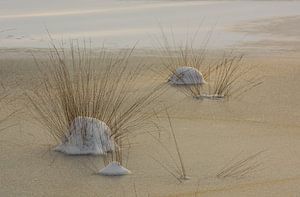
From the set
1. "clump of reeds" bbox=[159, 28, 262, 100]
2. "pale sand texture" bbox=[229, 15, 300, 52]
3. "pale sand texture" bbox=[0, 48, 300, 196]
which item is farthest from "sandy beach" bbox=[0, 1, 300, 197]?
"pale sand texture" bbox=[229, 15, 300, 52]

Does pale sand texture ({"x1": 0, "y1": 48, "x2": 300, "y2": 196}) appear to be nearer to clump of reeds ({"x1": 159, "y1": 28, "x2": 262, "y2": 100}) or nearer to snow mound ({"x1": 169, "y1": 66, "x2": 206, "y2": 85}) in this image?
clump of reeds ({"x1": 159, "y1": 28, "x2": 262, "y2": 100})

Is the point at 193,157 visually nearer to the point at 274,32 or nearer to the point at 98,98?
the point at 98,98

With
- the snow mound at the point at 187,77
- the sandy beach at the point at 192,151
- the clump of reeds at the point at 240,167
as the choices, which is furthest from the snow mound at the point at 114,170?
the snow mound at the point at 187,77

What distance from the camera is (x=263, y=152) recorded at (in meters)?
3.71

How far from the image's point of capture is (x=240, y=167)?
136 inches

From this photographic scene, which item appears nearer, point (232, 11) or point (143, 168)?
point (143, 168)

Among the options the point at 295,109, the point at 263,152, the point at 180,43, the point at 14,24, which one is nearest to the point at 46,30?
the point at 14,24

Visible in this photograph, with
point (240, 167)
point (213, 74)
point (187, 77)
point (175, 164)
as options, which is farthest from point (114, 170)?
point (213, 74)

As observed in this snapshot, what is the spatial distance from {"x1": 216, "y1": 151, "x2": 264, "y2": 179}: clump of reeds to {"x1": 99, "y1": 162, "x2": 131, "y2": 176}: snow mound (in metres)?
0.45

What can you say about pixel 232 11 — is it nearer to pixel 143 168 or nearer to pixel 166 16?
pixel 166 16

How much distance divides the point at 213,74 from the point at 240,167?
251 cm

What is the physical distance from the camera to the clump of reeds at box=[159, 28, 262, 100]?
521cm

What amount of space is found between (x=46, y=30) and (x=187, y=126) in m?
5.73

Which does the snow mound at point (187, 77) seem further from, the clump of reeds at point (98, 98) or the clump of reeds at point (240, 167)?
the clump of reeds at point (240, 167)
